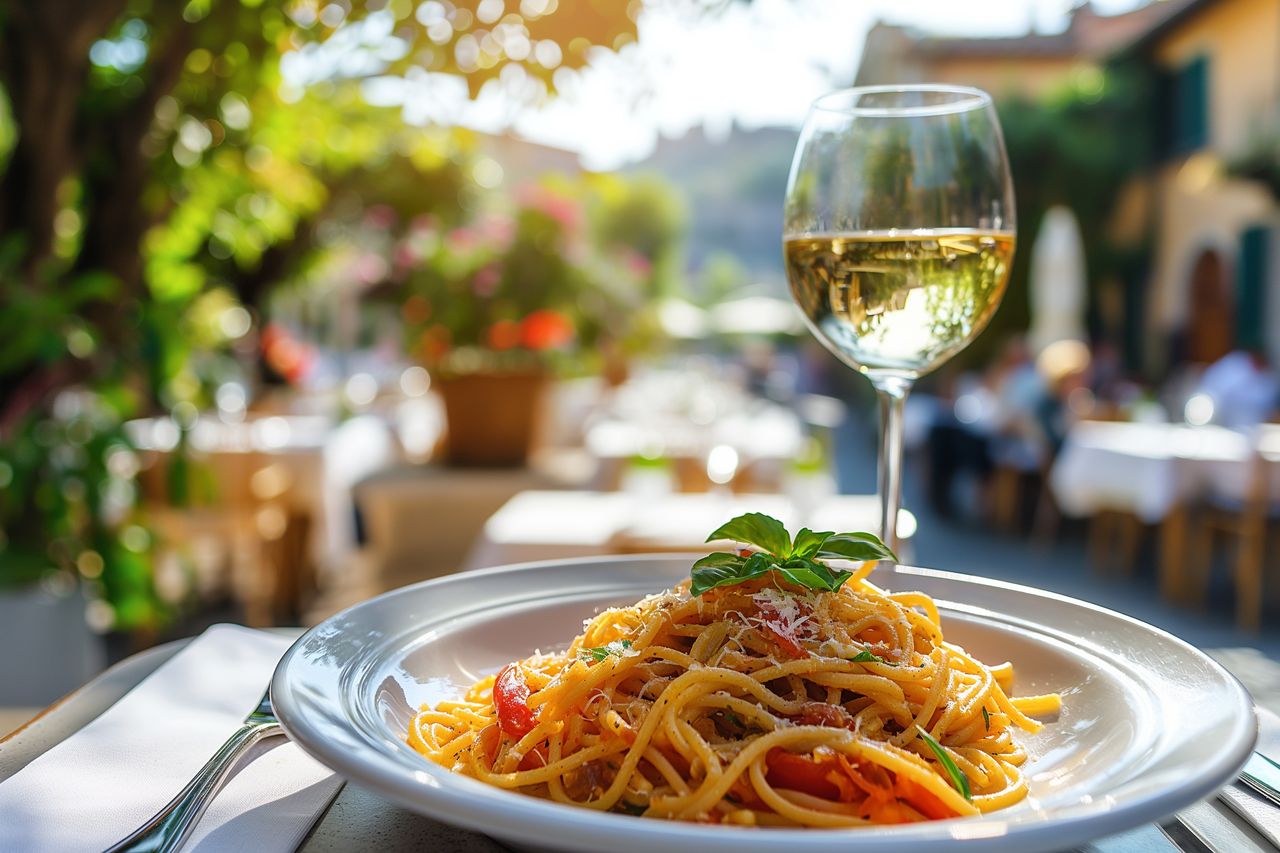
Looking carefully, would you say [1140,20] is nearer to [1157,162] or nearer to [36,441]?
[1157,162]

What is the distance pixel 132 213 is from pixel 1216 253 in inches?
601

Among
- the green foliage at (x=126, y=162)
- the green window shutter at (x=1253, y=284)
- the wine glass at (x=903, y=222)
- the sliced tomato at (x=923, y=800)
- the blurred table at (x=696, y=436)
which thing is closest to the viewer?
the sliced tomato at (x=923, y=800)

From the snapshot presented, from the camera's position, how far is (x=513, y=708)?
0.71 m

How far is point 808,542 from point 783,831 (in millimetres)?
316

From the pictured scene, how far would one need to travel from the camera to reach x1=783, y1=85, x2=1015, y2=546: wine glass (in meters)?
0.96

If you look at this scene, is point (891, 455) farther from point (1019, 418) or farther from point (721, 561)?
point (1019, 418)

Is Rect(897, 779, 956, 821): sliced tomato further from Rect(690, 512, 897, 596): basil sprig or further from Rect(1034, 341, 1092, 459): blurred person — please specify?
Rect(1034, 341, 1092, 459): blurred person

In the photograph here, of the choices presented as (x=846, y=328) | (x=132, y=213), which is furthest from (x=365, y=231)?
(x=846, y=328)

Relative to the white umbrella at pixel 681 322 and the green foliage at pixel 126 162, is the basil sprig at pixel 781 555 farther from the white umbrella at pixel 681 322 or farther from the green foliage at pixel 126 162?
the white umbrella at pixel 681 322

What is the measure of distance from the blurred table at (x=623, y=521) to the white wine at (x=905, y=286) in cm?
145

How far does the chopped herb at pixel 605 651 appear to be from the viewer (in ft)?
2.38

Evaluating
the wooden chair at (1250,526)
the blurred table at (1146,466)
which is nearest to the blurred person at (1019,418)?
the blurred table at (1146,466)

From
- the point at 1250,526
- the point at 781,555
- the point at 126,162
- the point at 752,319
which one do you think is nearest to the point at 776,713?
the point at 781,555

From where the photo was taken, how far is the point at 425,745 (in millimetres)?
719
